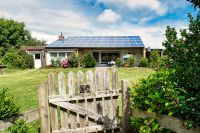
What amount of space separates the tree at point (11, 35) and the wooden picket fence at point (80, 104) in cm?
5701

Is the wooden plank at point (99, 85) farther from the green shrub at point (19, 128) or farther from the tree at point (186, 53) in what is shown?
the tree at point (186, 53)

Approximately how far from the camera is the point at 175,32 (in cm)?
446

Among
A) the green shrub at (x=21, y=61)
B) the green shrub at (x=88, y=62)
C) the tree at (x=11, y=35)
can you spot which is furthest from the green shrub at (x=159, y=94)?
the tree at (x=11, y=35)

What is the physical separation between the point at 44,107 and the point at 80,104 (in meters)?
0.84

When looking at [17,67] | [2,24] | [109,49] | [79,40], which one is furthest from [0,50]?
[109,49]

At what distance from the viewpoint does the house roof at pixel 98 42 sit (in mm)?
31834

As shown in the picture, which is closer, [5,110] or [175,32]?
[175,32]

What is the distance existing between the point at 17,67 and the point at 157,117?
3304 cm

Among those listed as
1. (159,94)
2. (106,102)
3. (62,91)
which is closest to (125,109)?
(106,102)

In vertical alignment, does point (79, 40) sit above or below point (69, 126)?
above

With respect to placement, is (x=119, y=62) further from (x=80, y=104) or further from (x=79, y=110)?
(x=79, y=110)

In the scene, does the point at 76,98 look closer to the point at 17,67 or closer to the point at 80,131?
the point at 80,131

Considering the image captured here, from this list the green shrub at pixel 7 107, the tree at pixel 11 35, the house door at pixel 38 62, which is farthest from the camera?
the tree at pixel 11 35

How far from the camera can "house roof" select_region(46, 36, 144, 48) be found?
1253 inches
